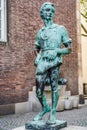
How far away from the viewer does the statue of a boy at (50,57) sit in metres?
5.70

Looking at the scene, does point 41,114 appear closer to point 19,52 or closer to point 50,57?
point 50,57

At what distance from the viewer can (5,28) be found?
1243 cm

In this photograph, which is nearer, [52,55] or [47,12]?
[52,55]

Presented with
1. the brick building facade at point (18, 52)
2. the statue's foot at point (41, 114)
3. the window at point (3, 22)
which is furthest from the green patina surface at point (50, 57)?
the window at point (3, 22)

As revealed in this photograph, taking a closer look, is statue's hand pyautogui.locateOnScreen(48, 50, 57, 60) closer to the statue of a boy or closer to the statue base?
the statue of a boy

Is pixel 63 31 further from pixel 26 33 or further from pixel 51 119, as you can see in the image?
pixel 26 33

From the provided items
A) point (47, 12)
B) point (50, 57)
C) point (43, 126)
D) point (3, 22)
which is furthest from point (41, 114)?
point (3, 22)

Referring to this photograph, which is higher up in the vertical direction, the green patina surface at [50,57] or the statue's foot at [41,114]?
the green patina surface at [50,57]

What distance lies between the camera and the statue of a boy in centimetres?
570

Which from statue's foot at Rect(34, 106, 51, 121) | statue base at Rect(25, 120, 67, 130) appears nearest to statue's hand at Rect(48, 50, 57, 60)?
statue's foot at Rect(34, 106, 51, 121)

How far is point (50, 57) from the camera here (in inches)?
225

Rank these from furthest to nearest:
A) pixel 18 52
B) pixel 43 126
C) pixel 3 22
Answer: pixel 18 52 < pixel 3 22 < pixel 43 126

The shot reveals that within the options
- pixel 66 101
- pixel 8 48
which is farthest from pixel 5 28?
pixel 66 101

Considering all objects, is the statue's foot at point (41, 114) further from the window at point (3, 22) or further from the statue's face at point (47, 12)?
the window at point (3, 22)
